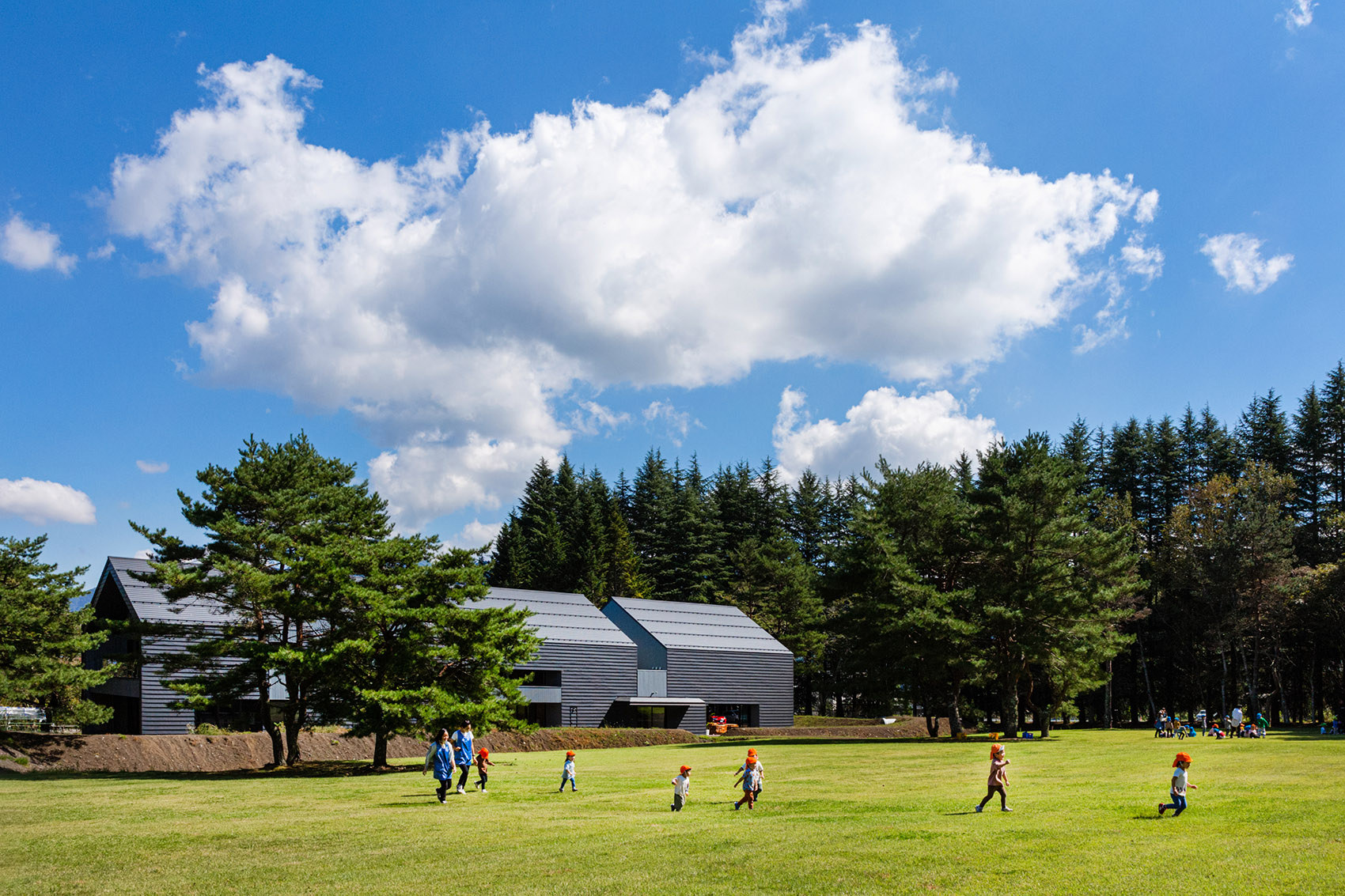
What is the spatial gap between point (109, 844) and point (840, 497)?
A: 82.7 metres

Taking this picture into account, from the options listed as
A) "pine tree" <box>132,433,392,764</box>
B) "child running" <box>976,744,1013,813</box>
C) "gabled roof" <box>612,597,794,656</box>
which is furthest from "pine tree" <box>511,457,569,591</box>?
"child running" <box>976,744,1013,813</box>

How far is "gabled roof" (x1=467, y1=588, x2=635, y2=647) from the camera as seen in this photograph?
182ft

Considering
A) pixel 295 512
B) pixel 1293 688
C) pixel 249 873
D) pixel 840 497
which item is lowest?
pixel 1293 688

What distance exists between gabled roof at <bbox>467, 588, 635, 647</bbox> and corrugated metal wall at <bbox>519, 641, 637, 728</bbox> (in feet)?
1.71

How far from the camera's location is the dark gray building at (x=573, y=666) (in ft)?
177

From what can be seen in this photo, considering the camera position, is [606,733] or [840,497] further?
[840,497]

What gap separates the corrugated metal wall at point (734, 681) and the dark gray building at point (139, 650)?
Answer: 27.0 meters

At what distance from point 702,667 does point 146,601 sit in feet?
102

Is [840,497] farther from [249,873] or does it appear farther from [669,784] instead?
[249,873]

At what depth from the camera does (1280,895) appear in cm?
1086

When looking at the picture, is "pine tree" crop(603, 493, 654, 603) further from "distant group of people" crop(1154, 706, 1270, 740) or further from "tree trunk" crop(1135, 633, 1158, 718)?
"distant group of people" crop(1154, 706, 1270, 740)

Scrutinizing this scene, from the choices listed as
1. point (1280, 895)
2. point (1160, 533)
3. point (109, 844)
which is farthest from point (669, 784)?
point (1160, 533)

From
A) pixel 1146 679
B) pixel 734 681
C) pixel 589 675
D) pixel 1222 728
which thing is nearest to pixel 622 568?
pixel 734 681

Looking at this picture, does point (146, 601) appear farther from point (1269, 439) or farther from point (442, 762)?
point (1269, 439)
